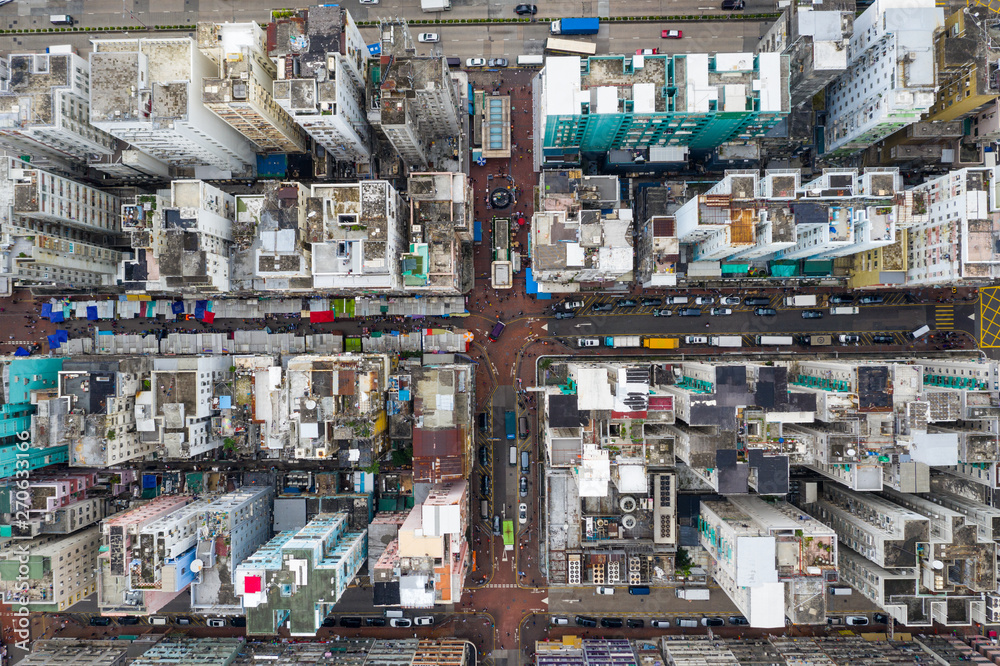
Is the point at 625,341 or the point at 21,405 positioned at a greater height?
the point at 625,341

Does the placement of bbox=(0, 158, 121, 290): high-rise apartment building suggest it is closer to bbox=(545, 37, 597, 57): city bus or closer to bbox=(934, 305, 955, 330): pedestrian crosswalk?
bbox=(545, 37, 597, 57): city bus

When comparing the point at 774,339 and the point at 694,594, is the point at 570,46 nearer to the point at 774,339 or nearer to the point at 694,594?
the point at 774,339

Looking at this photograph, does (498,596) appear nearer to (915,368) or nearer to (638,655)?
(638,655)

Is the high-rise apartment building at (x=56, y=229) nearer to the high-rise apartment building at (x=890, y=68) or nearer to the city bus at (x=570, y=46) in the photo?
the city bus at (x=570, y=46)

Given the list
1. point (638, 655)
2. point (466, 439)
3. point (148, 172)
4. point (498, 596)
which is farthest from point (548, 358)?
point (148, 172)

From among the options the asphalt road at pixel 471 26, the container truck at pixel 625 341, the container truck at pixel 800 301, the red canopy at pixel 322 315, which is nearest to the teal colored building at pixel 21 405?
the red canopy at pixel 322 315

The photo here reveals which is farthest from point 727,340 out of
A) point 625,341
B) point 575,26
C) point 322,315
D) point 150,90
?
point 150,90

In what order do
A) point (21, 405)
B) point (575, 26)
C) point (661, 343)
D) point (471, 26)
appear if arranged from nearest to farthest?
point (21, 405)
point (575, 26)
point (661, 343)
point (471, 26)
